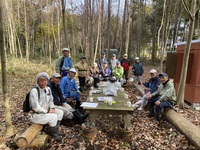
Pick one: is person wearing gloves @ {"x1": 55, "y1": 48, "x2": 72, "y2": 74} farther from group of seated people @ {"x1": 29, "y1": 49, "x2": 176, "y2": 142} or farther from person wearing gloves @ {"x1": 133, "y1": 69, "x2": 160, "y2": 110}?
person wearing gloves @ {"x1": 133, "y1": 69, "x2": 160, "y2": 110}

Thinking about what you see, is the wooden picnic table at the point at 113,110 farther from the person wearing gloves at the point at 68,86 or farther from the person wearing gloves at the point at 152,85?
the person wearing gloves at the point at 152,85

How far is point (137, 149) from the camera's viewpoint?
3.21 m

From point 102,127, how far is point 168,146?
1523 millimetres

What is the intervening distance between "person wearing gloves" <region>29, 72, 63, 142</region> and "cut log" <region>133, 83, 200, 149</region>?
8.35 ft

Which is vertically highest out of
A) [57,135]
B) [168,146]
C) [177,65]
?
[177,65]

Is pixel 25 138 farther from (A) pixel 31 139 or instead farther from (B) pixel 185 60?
(B) pixel 185 60

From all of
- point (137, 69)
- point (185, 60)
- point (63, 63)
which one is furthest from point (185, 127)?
point (137, 69)

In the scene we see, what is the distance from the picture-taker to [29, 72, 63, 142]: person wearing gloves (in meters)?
3.01

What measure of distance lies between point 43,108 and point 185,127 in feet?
9.68

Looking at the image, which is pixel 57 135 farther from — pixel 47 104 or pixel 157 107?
pixel 157 107

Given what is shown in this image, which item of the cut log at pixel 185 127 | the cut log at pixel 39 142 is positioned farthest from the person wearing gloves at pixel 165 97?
the cut log at pixel 39 142

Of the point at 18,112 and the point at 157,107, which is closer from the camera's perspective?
the point at 157,107


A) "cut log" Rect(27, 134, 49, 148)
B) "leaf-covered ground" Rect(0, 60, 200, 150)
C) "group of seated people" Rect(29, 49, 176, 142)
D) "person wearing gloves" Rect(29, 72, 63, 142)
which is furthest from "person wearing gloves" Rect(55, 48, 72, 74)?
"cut log" Rect(27, 134, 49, 148)

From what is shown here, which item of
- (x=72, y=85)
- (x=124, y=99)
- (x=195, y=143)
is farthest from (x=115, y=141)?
(x=72, y=85)
